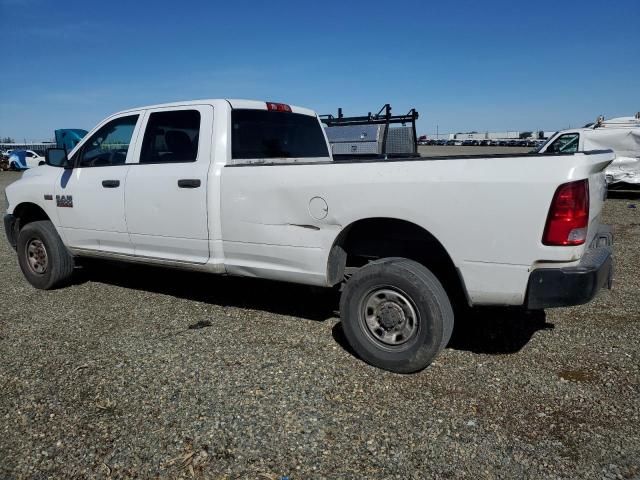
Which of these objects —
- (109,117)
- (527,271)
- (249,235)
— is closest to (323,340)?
(249,235)

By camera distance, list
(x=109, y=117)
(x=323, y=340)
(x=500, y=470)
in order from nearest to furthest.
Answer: (x=500, y=470), (x=323, y=340), (x=109, y=117)

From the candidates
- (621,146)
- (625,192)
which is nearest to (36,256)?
(621,146)

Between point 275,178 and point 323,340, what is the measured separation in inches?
54.5

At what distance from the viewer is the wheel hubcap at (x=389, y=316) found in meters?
3.41

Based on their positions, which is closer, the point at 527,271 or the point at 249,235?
the point at 527,271

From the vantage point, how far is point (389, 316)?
3463mm

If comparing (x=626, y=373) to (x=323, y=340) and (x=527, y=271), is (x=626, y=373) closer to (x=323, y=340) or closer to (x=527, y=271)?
(x=527, y=271)

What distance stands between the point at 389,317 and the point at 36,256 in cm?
427

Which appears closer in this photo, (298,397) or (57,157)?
(298,397)

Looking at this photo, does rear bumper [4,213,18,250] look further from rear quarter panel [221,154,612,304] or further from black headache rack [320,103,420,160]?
black headache rack [320,103,420,160]

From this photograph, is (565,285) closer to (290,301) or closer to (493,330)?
(493,330)

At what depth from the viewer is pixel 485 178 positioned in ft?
9.71

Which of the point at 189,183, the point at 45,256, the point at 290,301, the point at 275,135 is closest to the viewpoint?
the point at 189,183

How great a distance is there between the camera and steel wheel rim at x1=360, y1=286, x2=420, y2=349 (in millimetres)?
3404
